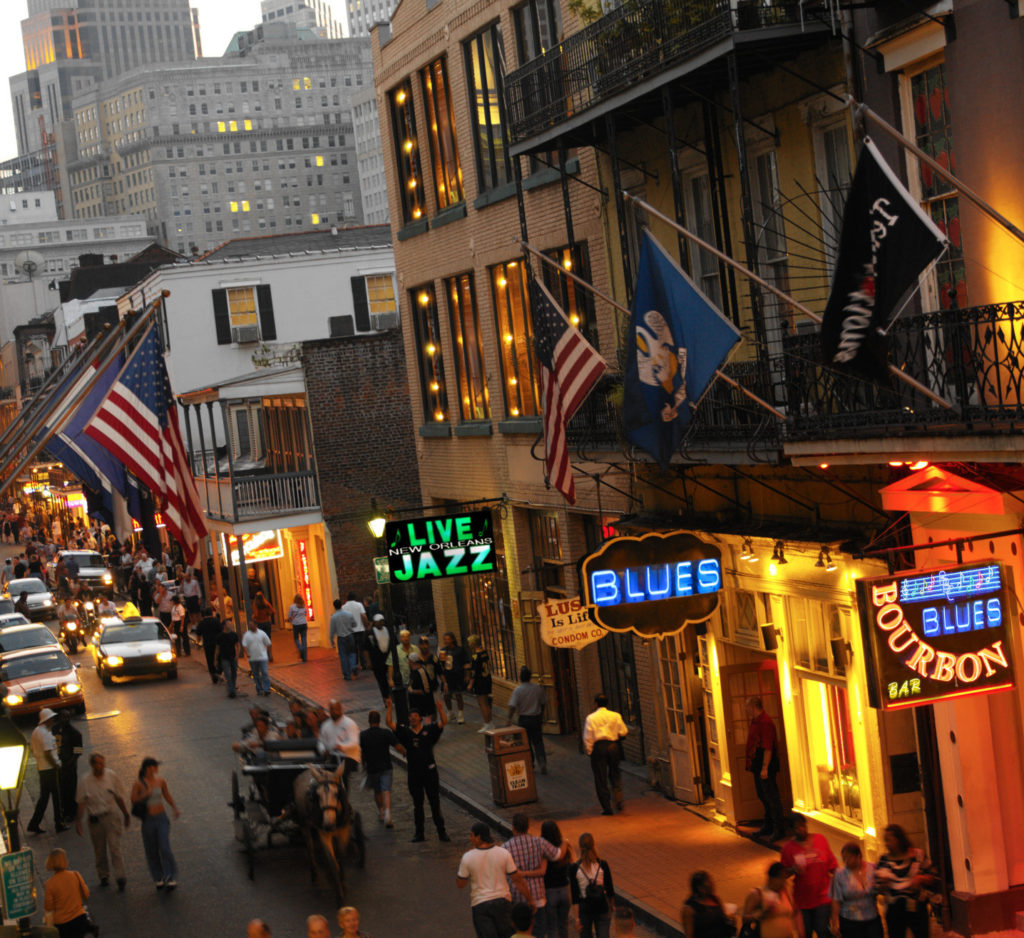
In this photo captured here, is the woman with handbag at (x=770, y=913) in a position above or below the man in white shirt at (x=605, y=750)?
above

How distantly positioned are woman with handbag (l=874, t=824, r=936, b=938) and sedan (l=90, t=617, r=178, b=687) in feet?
88.0

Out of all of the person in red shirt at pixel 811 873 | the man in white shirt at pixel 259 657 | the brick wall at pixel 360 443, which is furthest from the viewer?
the brick wall at pixel 360 443

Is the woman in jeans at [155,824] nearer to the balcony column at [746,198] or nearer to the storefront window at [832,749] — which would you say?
the storefront window at [832,749]

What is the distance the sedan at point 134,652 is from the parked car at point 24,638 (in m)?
1.33

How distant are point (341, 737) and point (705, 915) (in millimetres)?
9490

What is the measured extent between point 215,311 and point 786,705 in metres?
37.0

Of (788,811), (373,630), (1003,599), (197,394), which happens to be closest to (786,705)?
(788,811)

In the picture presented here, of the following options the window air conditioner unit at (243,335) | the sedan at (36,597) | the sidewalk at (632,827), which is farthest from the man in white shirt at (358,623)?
the sedan at (36,597)

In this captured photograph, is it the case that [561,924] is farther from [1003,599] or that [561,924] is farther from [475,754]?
[475,754]

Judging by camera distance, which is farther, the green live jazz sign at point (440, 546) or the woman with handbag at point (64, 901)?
the green live jazz sign at point (440, 546)

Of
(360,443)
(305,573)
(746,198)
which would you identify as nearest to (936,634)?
(746,198)

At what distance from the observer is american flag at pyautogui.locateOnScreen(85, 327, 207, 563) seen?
20.8 meters

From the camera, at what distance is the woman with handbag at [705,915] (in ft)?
38.3

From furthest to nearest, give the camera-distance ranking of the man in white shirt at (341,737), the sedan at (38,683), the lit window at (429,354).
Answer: the sedan at (38,683)
the lit window at (429,354)
the man in white shirt at (341,737)
